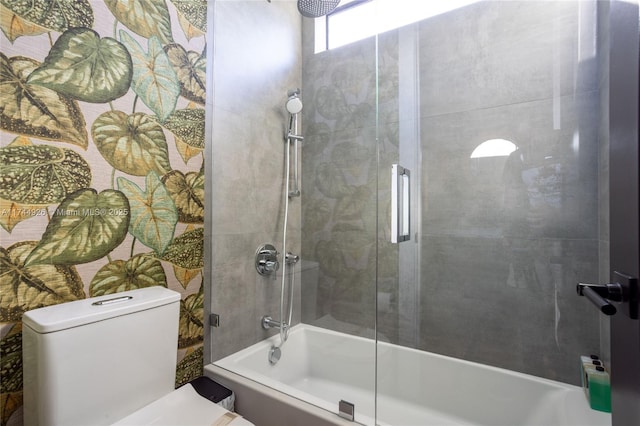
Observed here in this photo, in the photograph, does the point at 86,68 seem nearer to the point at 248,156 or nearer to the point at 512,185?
the point at 248,156

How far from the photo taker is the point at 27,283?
97cm

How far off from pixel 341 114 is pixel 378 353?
127 cm

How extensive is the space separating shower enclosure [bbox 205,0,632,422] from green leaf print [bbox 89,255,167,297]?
0.28m

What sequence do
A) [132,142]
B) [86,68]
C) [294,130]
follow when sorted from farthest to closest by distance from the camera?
[294,130] → [132,142] → [86,68]

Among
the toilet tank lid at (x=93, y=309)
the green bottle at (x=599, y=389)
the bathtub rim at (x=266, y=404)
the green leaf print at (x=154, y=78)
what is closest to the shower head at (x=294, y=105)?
the green leaf print at (x=154, y=78)

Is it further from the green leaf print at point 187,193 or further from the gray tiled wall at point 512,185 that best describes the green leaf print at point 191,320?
the gray tiled wall at point 512,185

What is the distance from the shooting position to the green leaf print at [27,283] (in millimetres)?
925

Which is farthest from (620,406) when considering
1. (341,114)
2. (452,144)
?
(341,114)

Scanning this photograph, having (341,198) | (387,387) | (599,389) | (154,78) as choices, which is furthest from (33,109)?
(599,389)

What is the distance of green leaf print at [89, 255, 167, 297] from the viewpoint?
1.13m

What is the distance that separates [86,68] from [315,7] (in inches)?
45.0

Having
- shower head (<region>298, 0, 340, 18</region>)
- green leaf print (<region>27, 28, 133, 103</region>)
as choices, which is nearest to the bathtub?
green leaf print (<region>27, 28, 133, 103</region>)

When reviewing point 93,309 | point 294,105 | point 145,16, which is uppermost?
point 145,16

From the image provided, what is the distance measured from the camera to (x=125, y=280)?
47.3 inches
